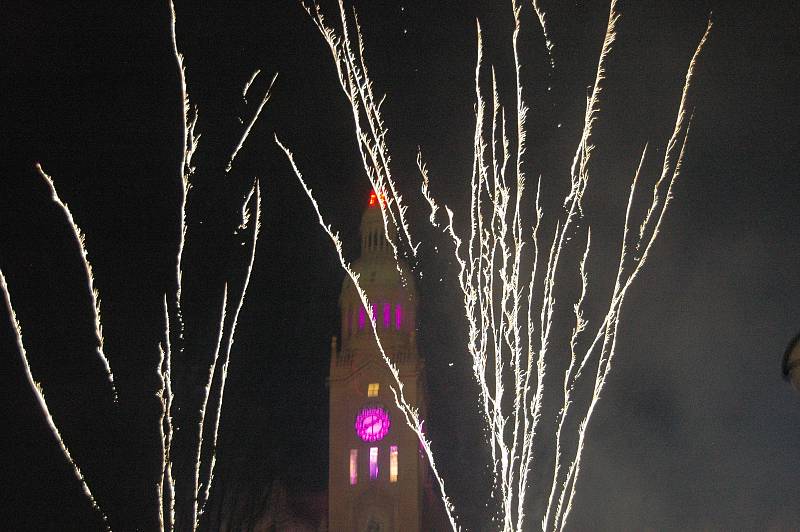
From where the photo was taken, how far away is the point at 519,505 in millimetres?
12547

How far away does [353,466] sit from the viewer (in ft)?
156

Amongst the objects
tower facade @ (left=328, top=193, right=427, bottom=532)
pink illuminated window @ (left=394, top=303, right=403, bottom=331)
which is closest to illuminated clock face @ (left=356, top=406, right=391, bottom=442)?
tower facade @ (left=328, top=193, right=427, bottom=532)

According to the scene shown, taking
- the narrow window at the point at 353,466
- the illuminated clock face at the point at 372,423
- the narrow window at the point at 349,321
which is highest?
the narrow window at the point at 349,321

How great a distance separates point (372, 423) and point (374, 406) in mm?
1100

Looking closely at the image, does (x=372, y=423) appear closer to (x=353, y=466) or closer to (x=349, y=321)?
(x=353, y=466)

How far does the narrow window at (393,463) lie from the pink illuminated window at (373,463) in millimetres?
876

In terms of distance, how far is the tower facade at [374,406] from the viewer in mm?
46500

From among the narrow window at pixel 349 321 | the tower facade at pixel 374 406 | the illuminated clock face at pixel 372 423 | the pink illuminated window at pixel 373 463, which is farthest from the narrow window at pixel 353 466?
the narrow window at pixel 349 321

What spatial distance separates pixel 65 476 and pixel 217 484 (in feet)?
16.9

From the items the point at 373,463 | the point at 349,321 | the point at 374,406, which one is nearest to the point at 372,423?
the point at 374,406

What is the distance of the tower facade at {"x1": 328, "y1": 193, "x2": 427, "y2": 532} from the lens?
153ft

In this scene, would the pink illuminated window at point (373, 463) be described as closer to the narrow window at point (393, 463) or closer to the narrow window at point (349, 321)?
the narrow window at point (393, 463)

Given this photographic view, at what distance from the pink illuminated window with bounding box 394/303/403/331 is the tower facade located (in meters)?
0.07

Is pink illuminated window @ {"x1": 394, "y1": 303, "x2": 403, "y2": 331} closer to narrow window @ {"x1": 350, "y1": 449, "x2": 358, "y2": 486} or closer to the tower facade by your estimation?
the tower facade
